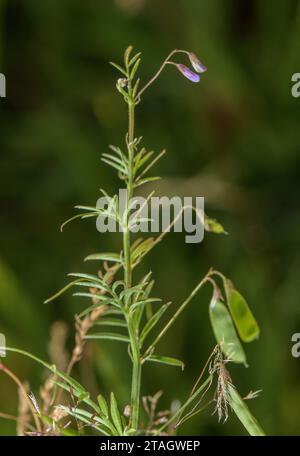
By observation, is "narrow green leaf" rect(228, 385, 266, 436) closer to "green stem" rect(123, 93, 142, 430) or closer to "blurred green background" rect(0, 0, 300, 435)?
"green stem" rect(123, 93, 142, 430)

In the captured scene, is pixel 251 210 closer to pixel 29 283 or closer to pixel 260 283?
pixel 260 283

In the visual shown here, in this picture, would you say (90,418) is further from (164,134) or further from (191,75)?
(164,134)

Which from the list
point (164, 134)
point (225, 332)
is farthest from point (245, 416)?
point (164, 134)

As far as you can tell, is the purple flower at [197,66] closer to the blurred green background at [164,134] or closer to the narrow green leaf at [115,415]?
the narrow green leaf at [115,415]

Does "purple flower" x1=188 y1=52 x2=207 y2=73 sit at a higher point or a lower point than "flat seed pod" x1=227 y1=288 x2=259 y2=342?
higher

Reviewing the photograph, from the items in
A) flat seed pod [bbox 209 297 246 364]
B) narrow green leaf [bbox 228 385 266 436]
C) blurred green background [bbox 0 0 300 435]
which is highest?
blurred green background [bbox 0 0 300 435]

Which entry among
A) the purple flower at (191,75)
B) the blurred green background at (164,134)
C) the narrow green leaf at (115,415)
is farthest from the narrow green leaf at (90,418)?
the blurred green background at (164,134)

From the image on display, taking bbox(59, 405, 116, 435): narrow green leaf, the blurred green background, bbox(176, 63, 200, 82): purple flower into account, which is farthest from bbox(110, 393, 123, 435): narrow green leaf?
the blurred green background
